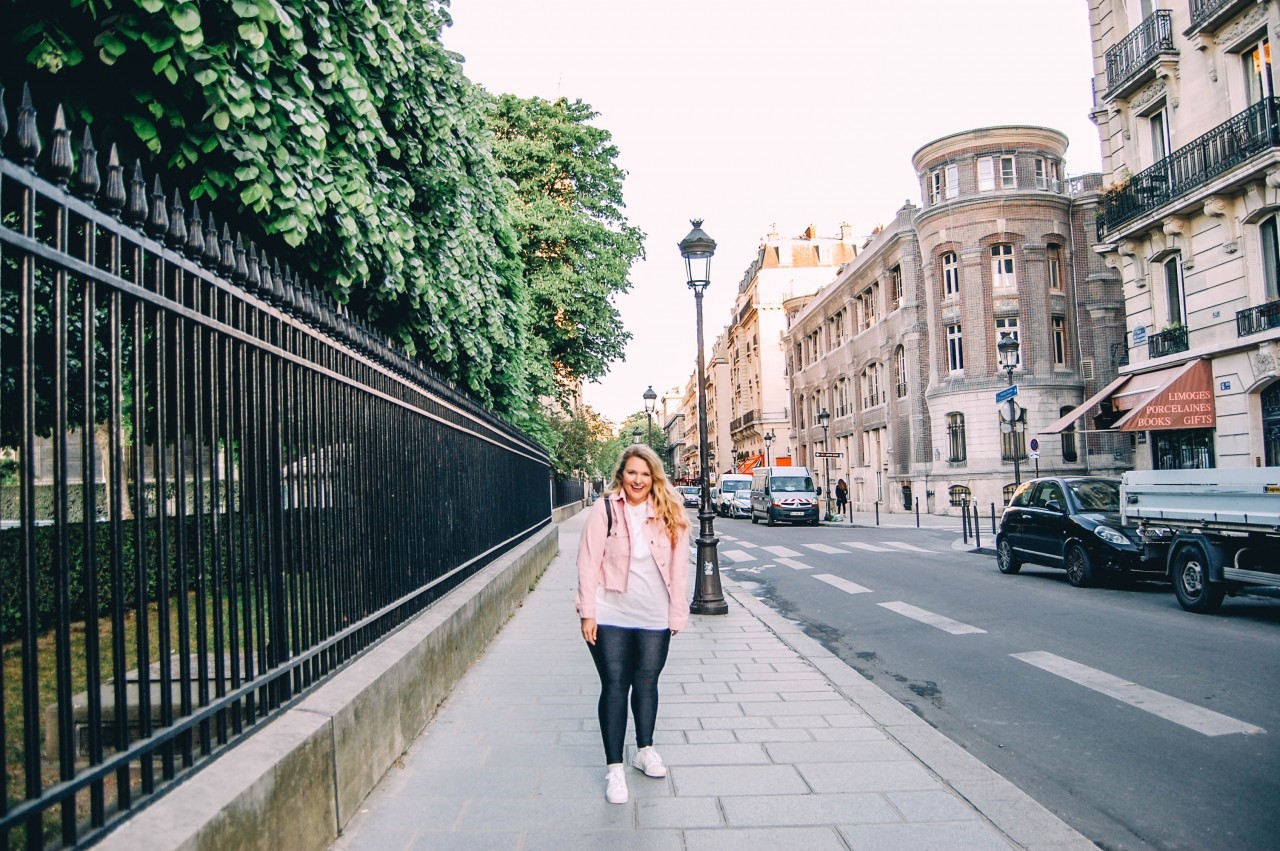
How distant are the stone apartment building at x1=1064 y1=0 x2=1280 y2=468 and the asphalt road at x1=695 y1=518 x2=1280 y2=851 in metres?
8.61

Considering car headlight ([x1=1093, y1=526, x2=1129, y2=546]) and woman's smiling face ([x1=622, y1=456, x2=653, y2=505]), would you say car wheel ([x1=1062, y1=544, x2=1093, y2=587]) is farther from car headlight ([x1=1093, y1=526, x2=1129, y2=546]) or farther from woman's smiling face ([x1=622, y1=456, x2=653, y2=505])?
woman's smiling face ([x1=622, y1=456, x2=653, y2=505])

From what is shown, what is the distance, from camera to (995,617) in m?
10.4

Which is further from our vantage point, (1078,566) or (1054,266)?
(1054,266)

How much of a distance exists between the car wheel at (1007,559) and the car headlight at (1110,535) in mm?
2348

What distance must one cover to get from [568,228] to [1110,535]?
18315mm

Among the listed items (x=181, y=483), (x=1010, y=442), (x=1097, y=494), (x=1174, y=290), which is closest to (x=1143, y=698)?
(x=181, y=483)

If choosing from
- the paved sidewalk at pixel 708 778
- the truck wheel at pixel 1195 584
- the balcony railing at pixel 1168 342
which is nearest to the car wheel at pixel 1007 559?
the truck wheel at pixel 1195 584

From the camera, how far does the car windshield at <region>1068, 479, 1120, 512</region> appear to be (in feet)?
43.6

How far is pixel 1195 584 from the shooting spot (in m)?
10.1

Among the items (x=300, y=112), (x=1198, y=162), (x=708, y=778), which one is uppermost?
(x=1198, y=162)

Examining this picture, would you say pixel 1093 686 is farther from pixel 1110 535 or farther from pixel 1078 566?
pixel 1078 566

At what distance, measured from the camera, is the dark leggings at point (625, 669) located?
4.39 meters

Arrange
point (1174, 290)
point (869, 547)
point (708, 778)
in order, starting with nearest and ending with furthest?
1. point (708, 778)
2. point (869, 547)
3. point (1174, 290)

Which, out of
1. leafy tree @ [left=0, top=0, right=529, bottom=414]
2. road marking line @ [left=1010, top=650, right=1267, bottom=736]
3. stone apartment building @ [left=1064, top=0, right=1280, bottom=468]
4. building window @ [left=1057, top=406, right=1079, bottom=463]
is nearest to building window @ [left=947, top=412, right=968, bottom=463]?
building window @ [left=1057, top=406, right=1079, bottom=463]
